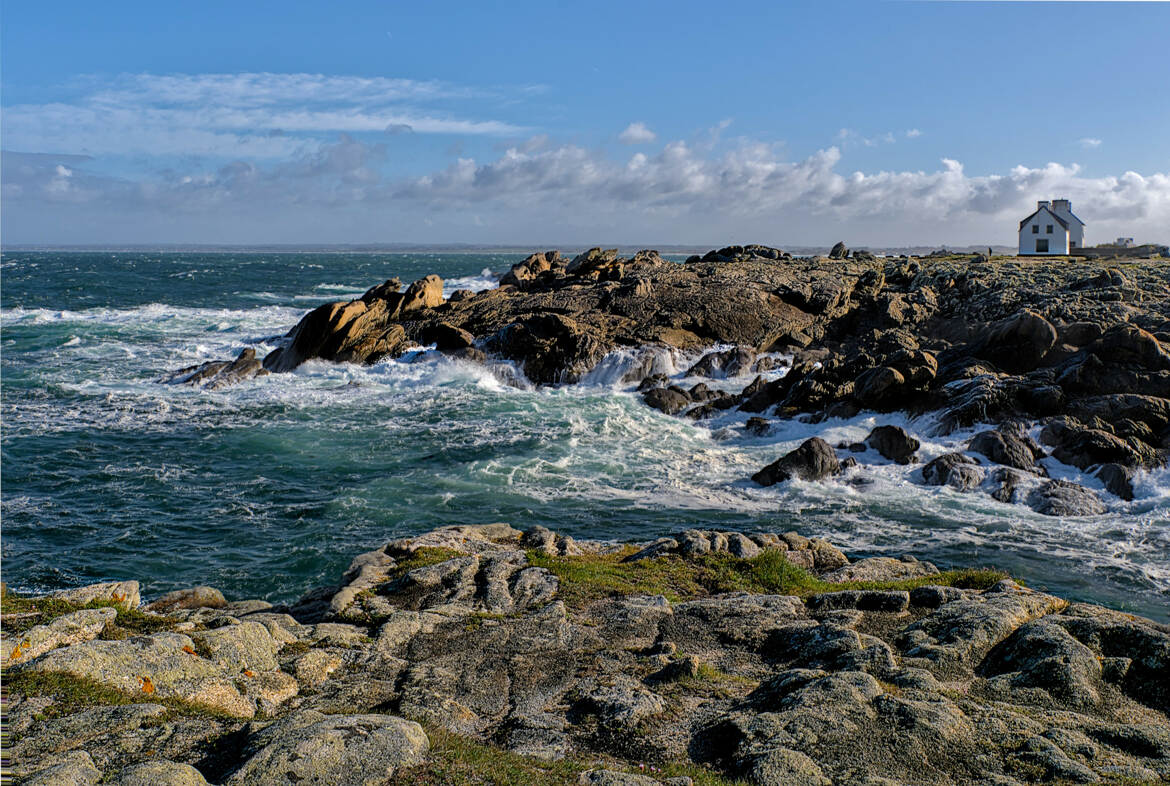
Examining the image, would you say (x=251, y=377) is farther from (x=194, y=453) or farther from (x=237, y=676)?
(x=237, y=676)

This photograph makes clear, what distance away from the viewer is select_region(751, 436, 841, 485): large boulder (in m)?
25.7

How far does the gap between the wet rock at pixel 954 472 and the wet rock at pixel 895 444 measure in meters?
1.11

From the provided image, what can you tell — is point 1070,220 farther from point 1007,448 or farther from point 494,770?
point 494,770

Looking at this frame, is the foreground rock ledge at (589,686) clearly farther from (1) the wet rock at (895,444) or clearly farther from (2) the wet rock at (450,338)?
(2) the wet rock at (450,338)

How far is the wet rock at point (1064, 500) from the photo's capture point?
2259 cm

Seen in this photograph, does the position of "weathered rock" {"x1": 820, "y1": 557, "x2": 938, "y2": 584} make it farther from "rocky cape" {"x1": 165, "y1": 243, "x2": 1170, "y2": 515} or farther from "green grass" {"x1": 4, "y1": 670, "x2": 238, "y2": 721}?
"green grass" {"x1": 4, "y1": 670, "x2": 238, "y2": 721}

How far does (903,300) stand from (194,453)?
38464 millimetres

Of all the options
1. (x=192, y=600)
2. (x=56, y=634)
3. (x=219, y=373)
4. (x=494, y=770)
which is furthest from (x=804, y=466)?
(x=219, y=373)

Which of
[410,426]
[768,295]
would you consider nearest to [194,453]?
[410,426]

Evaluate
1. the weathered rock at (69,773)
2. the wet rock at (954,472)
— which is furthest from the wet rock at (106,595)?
the wet rock at (954,472)

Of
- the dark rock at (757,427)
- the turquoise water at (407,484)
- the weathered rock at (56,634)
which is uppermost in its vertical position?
the weathered rock at (56,634)

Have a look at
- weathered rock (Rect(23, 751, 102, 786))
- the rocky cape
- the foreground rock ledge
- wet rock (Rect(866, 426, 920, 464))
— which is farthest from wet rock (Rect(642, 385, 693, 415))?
weathered rock (Rect(23, 751, 102, 786))

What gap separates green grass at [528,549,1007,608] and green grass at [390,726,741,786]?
19.0ft

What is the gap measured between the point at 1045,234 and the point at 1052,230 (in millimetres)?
674
